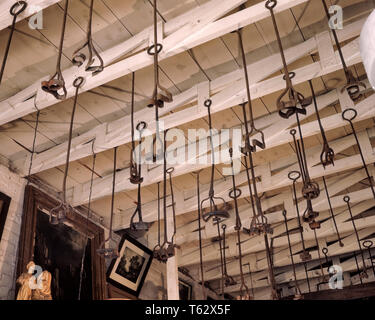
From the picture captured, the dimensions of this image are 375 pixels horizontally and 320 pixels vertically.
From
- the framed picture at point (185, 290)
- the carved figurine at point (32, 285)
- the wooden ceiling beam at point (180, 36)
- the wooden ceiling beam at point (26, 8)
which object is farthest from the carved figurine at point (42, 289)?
the framed picture at point (185, 290)

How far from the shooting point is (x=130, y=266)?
595 cm

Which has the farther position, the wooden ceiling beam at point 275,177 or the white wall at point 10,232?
the wooden ceiling beam at point 275,177

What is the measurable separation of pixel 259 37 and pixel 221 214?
6.90 feet

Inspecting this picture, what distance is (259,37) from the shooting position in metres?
3.87

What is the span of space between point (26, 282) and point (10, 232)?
2.19 feet

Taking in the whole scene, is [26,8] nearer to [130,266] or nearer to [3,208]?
[3,208]

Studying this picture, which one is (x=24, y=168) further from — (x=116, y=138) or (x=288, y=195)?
(x=288, y=195)

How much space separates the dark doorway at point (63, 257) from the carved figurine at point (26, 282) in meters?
0.39

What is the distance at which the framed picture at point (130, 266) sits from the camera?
5.66 metres

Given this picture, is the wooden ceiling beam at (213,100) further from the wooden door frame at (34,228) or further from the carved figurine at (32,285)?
the carved figurine at (32,285)

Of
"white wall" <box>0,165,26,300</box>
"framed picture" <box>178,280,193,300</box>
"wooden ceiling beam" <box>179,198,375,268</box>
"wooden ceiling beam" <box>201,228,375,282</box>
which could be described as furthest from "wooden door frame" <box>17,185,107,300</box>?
"wooden ceiling beam" <box>201,228,375,282</box>

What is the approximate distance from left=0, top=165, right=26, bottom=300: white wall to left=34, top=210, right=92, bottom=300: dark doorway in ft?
0.71

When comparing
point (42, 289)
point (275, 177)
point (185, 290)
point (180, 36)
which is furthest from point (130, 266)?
point (180, 36)
